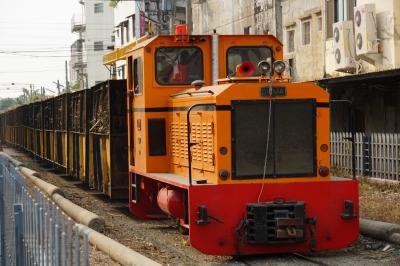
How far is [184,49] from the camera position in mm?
10961

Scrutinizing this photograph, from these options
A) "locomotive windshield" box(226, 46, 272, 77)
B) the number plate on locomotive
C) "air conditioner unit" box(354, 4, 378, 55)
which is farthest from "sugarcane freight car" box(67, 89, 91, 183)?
the number plate on locomotive

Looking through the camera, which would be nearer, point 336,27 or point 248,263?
point 248,263

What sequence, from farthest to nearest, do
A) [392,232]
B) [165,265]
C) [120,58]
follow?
1. [120,58]
2. [392,232]
3. [165,265]

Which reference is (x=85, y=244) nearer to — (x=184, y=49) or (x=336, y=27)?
Answer: (x=184, y=49)

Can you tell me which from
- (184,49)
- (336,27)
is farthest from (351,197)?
(336,27)

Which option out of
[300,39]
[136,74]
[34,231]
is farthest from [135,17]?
[34,231]

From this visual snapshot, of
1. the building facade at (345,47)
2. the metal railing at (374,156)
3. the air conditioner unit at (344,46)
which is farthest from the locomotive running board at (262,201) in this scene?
the air conditioner unit at (344,46)

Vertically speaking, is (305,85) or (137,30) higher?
(137,30)

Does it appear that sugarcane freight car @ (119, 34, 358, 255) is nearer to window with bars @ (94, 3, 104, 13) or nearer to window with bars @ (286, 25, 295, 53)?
window with bars @ (286, 25, 295, 53)

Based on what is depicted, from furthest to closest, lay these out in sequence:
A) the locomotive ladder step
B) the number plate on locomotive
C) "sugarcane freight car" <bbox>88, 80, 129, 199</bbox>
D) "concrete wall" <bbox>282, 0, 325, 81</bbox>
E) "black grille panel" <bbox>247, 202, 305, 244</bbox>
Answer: "concrete wall" <bbox>282, 0, 325, 81</bbox> → "sugarcane freight car" <bbox>88, 80, 129, 199</bbox> → the locomotive ladder step → the number plate on locomotive → "black grille panel" <bbox>247, 202, 305, 244</bbox>

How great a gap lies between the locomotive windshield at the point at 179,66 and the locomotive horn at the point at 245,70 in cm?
106

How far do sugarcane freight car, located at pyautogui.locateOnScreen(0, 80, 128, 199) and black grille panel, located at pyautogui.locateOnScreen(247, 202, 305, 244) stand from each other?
5.80 metres

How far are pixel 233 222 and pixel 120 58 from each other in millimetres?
5005

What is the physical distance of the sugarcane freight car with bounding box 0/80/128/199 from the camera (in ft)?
47.2
